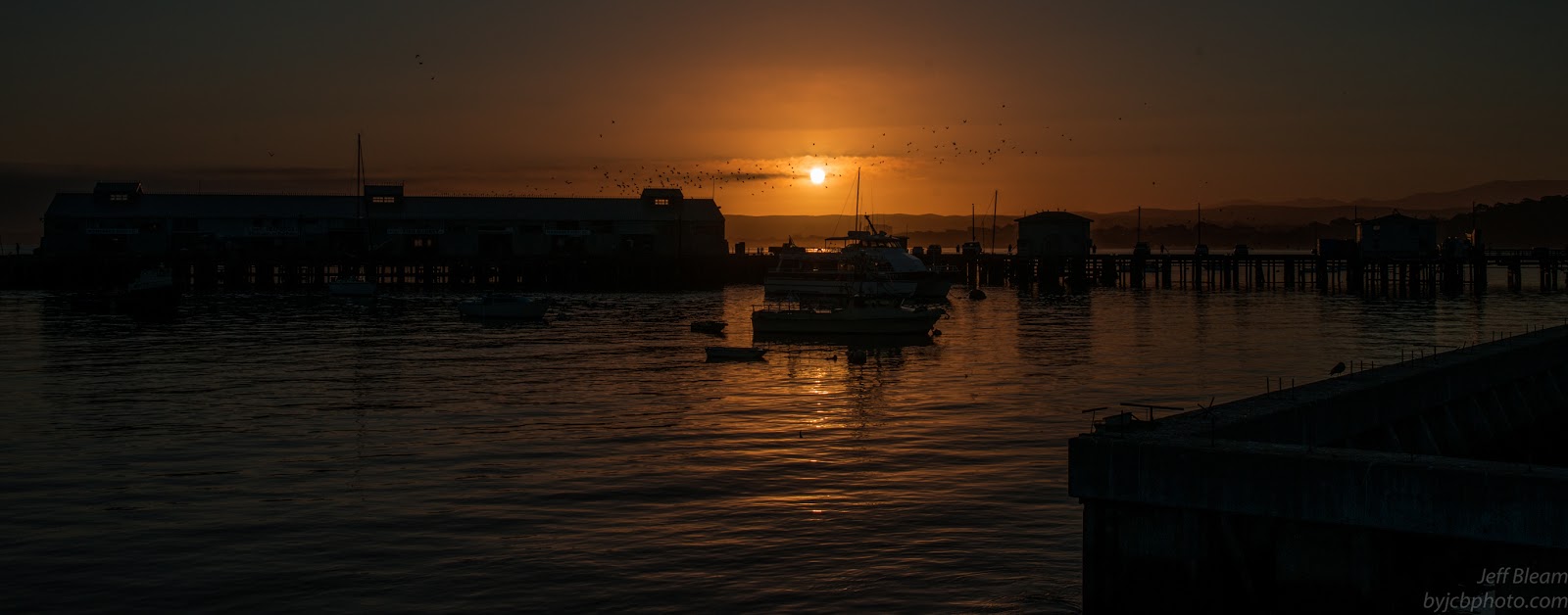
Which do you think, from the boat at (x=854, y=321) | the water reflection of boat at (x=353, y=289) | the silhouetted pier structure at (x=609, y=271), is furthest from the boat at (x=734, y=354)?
the silhouetted pier structure at (x=609, y=271)

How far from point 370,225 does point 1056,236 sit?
72872 mm

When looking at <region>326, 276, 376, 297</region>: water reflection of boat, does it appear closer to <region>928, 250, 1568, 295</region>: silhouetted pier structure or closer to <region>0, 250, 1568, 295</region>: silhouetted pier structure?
<region>0, 250, 1568, 295</region>: silhouetted pier structure

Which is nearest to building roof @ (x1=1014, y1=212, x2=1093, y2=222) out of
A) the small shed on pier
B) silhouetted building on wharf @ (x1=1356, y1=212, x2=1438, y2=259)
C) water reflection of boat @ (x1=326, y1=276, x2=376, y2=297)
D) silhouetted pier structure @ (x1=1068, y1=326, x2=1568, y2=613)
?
the small shed on pier

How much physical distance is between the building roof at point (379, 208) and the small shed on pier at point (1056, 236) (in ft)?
115

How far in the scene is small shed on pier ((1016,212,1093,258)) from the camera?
139 m

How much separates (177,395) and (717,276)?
99.9 metres

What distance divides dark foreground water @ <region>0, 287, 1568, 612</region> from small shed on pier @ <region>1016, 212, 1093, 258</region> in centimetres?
7606

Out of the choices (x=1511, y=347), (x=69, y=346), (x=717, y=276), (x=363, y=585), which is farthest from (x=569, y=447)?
(x=717, y=276)

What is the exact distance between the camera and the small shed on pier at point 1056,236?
13925 centimetres

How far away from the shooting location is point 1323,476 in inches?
527

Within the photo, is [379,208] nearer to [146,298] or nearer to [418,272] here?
[418,272]

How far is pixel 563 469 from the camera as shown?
2739 centimetres

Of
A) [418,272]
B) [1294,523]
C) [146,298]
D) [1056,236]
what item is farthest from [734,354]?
[418,272]

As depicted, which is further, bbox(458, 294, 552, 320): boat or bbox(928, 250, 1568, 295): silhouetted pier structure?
bbox(928, 250, 1568, 295): silhouetted pier structure
